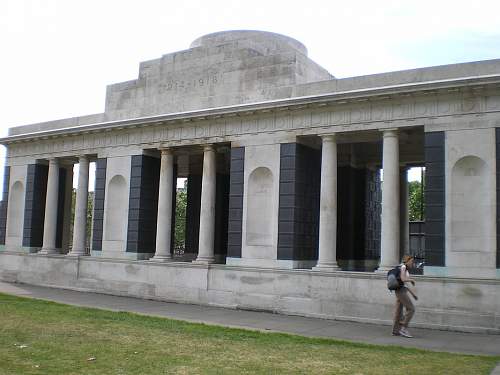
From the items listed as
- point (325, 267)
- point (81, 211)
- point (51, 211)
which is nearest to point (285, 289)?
point (325, 267)

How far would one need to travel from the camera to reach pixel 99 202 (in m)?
30.4

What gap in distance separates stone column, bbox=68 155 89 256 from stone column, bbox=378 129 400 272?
1678 centimetres

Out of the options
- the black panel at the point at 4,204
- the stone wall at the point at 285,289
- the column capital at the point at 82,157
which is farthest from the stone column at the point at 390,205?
the black panel at the point at 4,204

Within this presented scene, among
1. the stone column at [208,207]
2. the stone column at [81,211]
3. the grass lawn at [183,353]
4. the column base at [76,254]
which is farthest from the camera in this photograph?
the stone column at [81,211]

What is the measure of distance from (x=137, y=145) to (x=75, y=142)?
475cm

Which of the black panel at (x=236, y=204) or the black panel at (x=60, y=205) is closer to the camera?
the black panel at (x=236, y=204)

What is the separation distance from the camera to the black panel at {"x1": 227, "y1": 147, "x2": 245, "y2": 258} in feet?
82.7

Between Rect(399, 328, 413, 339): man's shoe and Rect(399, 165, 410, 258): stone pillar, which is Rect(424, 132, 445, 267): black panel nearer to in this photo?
Rect(399, 328, 413, 339): man's shoe

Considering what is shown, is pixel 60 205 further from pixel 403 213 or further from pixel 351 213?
pixel 403 213

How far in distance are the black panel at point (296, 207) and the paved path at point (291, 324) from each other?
3.00 meters

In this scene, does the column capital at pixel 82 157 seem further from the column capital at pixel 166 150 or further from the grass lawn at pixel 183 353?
the grass lawn at pixel 183 353

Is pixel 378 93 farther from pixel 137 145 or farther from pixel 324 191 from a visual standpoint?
pixel 137 145

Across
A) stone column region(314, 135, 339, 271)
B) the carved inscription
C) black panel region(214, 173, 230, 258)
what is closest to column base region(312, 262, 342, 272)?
stone column region(314, 135, 339, 271)

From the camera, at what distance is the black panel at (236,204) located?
25.2 m
